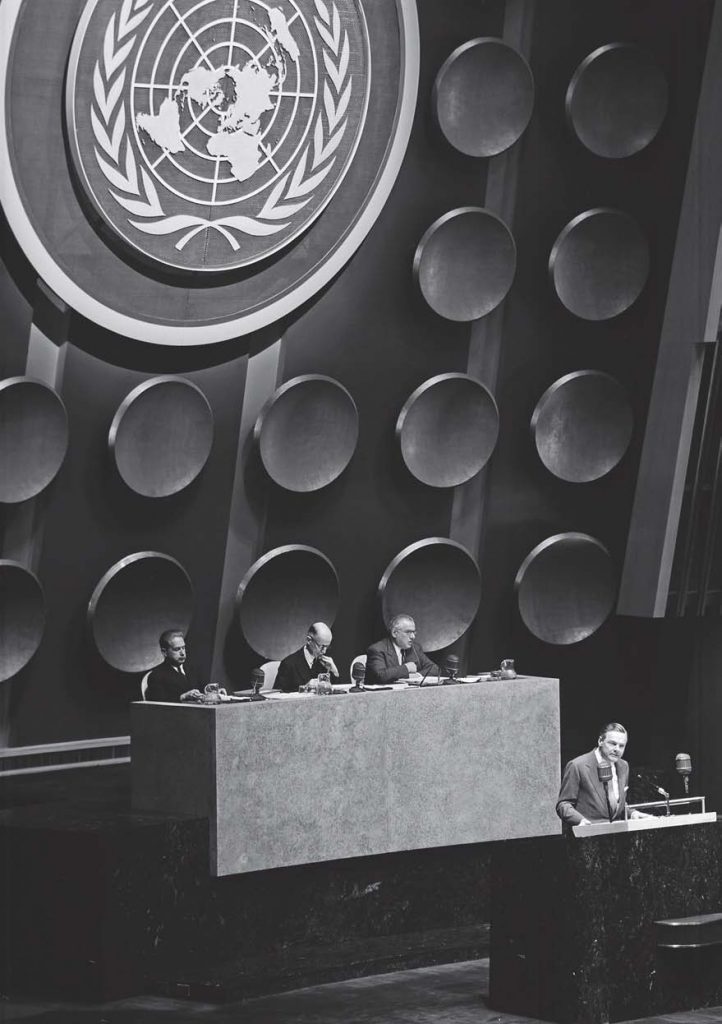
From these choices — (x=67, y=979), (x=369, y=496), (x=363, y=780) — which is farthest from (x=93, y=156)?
(x=67, y=979)

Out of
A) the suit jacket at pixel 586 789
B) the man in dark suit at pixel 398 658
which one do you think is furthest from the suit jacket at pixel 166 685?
the suit jacket at pixel 586 789

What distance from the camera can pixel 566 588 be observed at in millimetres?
10570

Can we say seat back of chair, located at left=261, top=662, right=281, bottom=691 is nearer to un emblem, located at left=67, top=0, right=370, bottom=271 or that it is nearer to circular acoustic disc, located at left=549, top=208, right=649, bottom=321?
un emblem, located at left=67, top=0, right=370, bottom=271

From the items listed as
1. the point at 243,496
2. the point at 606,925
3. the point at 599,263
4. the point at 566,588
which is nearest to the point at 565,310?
the point at 599,263

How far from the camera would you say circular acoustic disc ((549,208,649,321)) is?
33.5ft

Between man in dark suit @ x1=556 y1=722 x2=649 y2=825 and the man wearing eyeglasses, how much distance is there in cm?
161

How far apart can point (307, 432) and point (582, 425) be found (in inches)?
70.5

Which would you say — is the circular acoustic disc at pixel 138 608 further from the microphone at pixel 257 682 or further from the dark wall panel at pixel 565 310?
the dark wall panel at pixel 565 310

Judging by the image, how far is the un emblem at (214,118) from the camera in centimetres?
866

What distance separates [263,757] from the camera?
26.3 feet

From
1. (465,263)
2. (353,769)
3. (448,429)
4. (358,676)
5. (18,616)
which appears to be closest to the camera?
(353,769)

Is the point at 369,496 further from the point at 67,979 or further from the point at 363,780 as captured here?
the point at 67,979

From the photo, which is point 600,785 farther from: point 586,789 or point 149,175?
point 149,175

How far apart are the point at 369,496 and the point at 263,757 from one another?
2.30 meters
